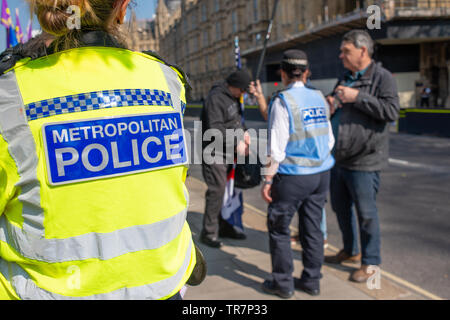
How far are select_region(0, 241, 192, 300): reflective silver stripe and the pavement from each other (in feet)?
6.88

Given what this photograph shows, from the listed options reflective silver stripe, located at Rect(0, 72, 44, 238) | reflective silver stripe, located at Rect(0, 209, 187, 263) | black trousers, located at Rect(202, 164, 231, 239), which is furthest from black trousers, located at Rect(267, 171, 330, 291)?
reflective silver stripe, located at Rect(0, 72, 44, 238)

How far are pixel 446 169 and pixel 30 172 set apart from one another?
914cm

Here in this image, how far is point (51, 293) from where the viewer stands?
121 centimetres

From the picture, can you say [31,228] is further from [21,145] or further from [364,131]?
[364,131]

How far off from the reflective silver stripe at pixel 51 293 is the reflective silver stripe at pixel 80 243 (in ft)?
0.28

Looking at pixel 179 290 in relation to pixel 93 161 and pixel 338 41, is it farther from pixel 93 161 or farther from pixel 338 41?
pixel 338 41

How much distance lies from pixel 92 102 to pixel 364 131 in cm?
297

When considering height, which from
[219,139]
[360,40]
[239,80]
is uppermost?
[360,40]

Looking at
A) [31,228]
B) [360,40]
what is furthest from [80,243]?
[360,40]

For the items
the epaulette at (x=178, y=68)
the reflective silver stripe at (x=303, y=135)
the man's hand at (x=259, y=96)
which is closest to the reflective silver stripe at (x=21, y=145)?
the epaulette at (x=178, y=68)

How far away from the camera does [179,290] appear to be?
57.5 inches

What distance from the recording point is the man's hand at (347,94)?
3.61 m
